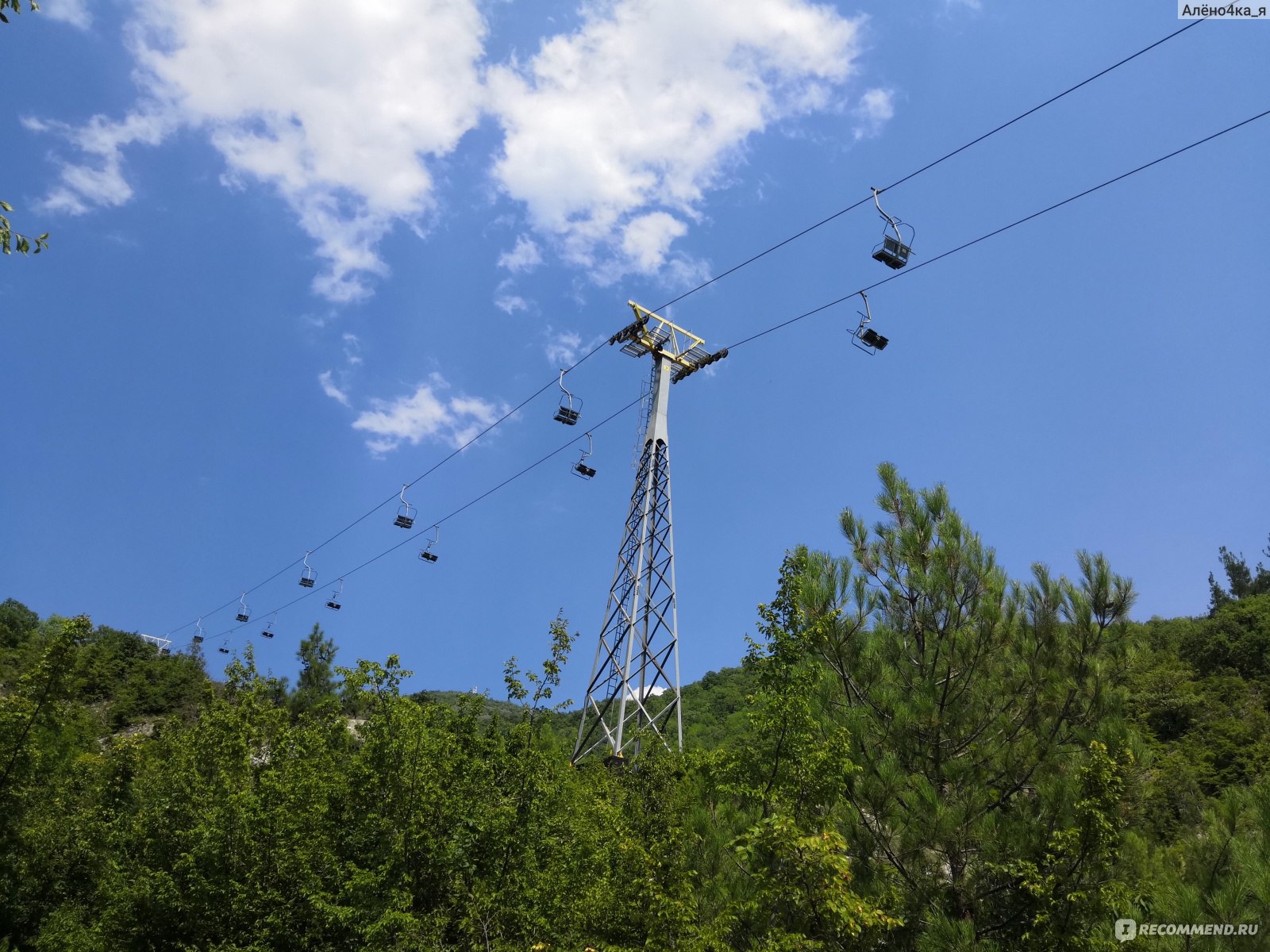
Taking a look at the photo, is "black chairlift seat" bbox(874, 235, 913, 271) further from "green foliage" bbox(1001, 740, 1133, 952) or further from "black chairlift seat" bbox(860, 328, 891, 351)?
"green foliage" bbox(1001, 740, 1133, 952)

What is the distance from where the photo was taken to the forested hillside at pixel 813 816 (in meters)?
6.96

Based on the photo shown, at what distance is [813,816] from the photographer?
7.97m

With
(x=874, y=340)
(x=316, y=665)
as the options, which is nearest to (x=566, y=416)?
(x=874, y=340)

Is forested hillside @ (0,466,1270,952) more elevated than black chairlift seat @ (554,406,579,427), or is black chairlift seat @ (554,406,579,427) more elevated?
black chairlift seat @ (554,406,579,427)

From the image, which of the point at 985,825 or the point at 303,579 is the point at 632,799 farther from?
the point at 303,579

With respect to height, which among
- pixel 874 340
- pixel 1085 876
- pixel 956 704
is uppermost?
pixel 874 340

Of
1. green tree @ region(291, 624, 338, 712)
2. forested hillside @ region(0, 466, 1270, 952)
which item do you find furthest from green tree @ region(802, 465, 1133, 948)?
green tree @ region(291, 624, 338, 712)

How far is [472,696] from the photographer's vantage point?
11008 millimetres

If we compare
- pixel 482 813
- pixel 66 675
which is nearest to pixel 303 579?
pixel 66 675

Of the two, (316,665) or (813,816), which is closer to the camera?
(813,816)

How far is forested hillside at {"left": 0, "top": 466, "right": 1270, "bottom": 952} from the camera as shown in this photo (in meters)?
6.96

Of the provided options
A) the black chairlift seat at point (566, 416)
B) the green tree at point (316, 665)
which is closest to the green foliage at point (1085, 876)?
the black chairlift seat at point (566, 416)

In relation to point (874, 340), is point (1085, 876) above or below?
below

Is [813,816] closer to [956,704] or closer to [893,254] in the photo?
[956,704]
